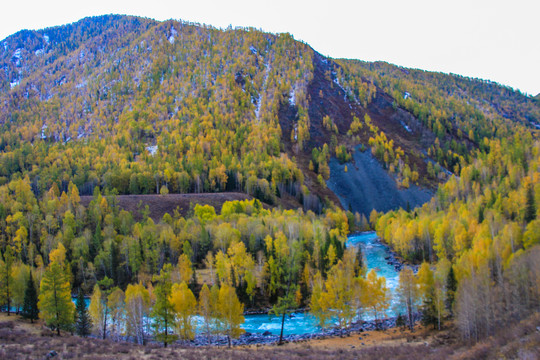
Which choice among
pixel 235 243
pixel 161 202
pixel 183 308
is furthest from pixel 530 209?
pixel 161 202

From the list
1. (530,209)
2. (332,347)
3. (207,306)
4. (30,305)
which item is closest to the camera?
(332,347)

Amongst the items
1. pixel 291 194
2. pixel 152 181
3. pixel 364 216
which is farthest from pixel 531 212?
pixel 152 181

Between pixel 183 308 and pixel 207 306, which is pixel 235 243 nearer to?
pixel 207 306

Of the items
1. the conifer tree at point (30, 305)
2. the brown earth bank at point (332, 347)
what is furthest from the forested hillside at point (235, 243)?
the brown earth bank at point (332, 347)

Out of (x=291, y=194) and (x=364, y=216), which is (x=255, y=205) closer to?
(x=291, y=194)

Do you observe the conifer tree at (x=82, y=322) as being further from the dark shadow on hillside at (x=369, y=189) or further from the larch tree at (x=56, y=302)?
the dark shadow on hillside at (x=369, y=189)
